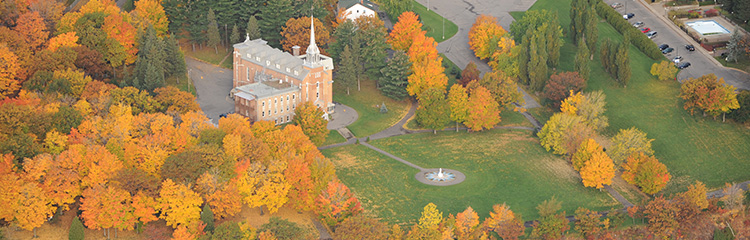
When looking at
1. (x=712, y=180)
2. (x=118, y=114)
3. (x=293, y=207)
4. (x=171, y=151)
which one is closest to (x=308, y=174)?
(x=293, y=207)

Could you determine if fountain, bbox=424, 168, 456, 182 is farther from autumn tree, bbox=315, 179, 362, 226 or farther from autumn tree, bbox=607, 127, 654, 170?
autumn tree, bbox=607, 127, 654, 170

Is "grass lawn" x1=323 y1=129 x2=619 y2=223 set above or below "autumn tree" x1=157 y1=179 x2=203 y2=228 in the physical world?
below

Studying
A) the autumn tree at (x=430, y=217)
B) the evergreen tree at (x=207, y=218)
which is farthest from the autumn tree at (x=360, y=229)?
the evergreen tree at (x=207, y=218)

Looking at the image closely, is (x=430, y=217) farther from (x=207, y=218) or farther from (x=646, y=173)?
(x=646, y=173)

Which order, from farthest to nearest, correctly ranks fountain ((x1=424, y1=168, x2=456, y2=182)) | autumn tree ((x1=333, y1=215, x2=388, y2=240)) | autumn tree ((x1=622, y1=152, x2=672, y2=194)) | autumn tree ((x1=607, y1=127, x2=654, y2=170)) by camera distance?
autumn tree ((x1=607, y1=127, x2=654, y2=170)) < fountain ((x1=424, y1=168, x2=456, y2=182)) < autumn tree ((x1=622, y1=152, x2=672, y2=194)) < autumn tree ((x1=333, y1=215, x2=388, y2=240))

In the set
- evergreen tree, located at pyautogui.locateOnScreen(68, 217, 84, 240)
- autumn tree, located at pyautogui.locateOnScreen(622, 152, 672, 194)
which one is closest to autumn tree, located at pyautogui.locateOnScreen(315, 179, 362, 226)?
evergreen tree, located at pyautogui.locateOnScreen(68, 217, 84, 240)

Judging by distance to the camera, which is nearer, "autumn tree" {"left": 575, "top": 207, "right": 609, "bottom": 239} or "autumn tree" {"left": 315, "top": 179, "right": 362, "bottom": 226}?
"autumn tree" {"left": 315, "top": 179, "right": 362, "bottom": 226}

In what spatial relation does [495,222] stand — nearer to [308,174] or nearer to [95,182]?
[308,174]

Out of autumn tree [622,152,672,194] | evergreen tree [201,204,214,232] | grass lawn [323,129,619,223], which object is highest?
autumn tree [622,152,672,194]

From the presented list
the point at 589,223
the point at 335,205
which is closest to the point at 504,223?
the point at 589,223
